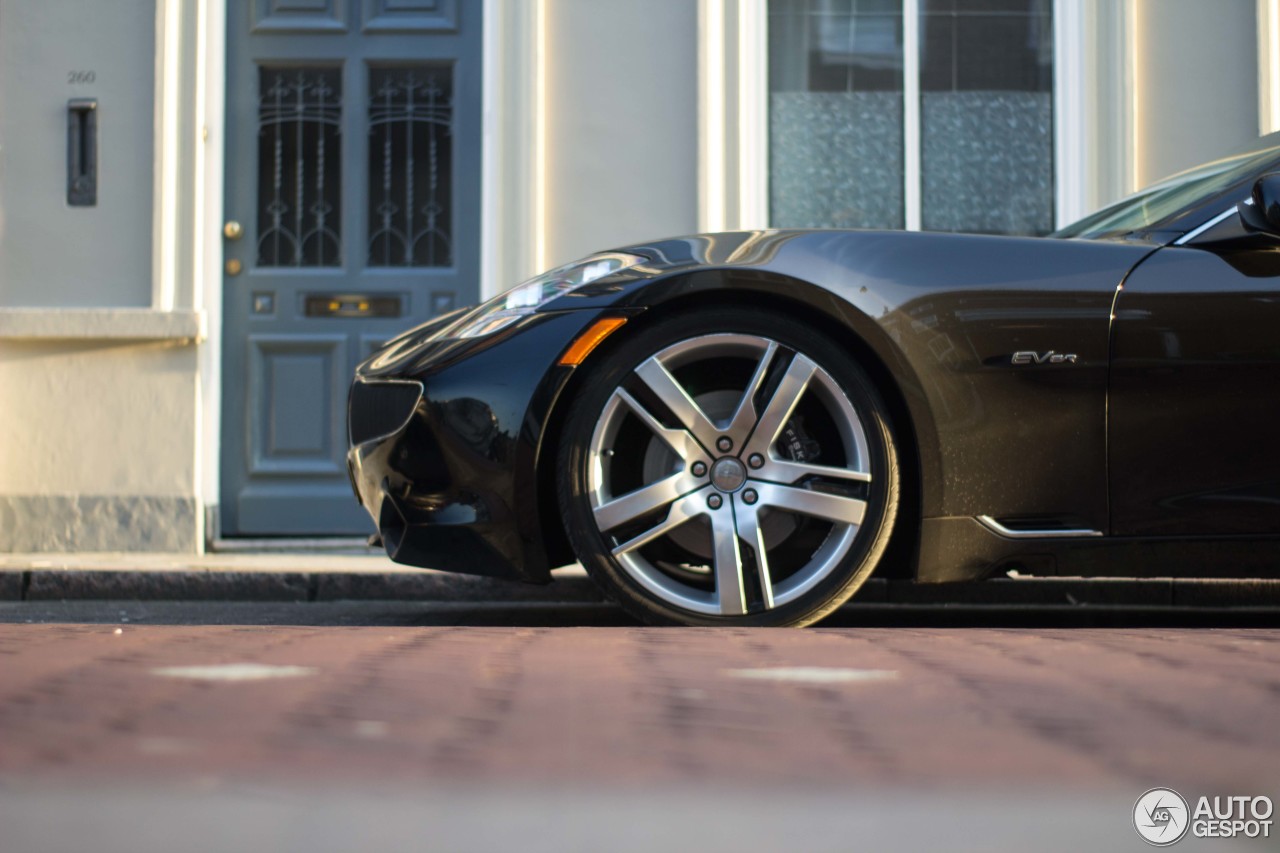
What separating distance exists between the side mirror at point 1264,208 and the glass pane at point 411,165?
3935 millimetres

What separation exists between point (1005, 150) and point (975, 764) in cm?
603

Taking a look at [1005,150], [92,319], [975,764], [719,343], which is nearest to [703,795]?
[975,764]

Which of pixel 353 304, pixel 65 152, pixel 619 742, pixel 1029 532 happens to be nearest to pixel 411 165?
pixel 353 304

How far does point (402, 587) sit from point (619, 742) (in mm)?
3952

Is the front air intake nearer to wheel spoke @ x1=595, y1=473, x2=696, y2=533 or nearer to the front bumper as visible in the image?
the front bumper

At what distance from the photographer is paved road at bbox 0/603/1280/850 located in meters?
0.45

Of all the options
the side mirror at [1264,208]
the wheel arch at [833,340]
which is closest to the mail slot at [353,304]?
the wheel arch at [833,340]

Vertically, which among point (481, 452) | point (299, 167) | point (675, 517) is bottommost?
point (675, 517)

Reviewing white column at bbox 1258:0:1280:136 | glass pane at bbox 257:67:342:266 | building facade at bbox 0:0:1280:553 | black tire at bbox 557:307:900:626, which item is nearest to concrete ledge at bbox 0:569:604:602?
building facade at bbox 0:0:1280:553

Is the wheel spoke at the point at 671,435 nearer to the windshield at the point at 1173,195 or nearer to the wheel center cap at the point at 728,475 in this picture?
the wheel center cap at the point at 728,475

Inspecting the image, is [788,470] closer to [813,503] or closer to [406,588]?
[813,503]

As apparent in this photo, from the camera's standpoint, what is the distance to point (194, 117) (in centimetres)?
579

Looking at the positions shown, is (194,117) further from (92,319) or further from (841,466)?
(841,466)

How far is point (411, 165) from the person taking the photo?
5988 millimetres
